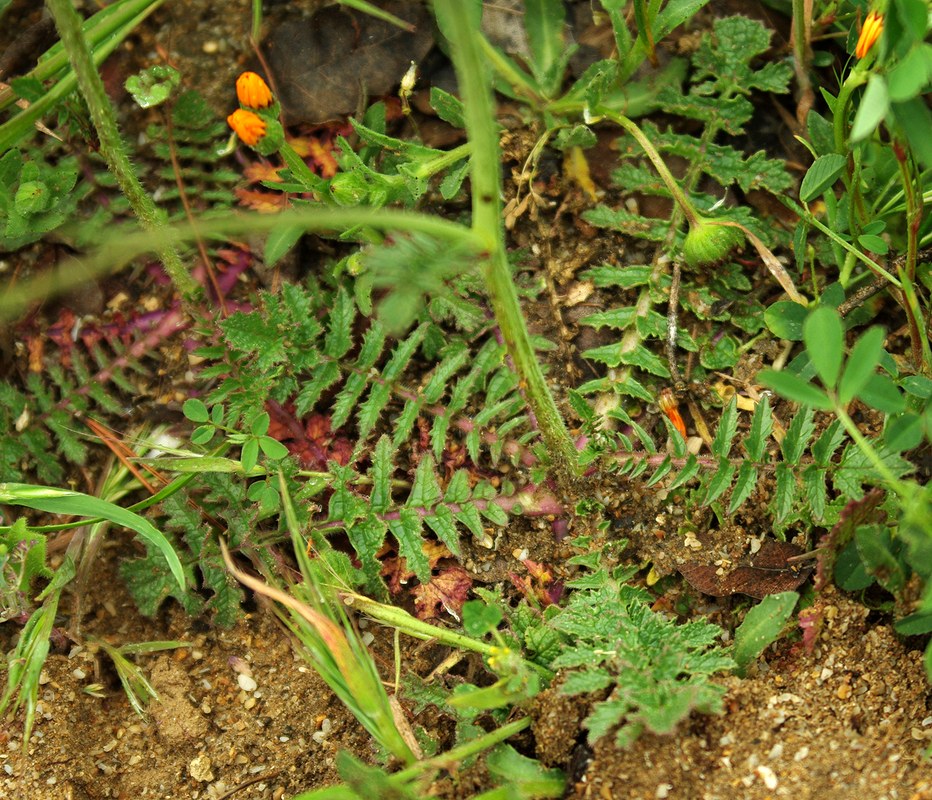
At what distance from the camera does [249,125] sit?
7.93 ft

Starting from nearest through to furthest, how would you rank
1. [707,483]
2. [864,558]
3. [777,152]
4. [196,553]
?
[864,558] → [707,483] → [196,553] → [777,152]

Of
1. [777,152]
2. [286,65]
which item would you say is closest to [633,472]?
[777,152]

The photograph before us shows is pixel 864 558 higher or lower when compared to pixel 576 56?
lower

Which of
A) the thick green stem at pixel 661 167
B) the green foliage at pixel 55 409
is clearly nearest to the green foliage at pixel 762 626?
the thick green stem at pixel 661 167

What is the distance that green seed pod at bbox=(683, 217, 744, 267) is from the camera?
2334 mm

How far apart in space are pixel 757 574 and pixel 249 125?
1.73 metres

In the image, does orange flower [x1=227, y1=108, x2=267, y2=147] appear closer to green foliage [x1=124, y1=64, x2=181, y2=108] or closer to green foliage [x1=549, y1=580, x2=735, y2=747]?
green foliage [x1=124, y1=64, x2=181, y2=108]

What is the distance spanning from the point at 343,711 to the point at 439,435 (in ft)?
2.43

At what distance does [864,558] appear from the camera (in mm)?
1947

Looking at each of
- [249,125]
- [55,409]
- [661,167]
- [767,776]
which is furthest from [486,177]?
[55,409]

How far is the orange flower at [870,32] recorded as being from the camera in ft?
6.30

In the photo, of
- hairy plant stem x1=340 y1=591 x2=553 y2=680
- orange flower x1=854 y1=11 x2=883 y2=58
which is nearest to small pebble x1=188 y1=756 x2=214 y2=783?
hairy plant stem x1=340 y1=591 x2=553 y2=680

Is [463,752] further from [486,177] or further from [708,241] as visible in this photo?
[708,241]

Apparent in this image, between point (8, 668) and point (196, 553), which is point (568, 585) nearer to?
point (196, 553)
